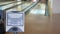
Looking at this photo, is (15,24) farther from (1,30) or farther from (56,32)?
(56,32)

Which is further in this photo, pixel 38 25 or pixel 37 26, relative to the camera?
pixel 38 25

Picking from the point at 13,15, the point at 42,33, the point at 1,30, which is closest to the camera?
the point at 13,15


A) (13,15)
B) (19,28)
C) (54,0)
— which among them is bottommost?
(19,28)

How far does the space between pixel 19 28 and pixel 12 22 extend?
11cm

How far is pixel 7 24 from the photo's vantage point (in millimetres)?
1658

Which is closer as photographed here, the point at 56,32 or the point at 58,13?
the point at 56,32

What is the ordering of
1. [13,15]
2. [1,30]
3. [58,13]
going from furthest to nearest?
1. [58,13]
2. [1,30]
3. [13,15]

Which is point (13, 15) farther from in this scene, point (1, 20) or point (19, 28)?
point (1, 20)

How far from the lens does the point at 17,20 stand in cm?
164

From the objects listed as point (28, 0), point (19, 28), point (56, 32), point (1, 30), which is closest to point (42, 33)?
point (56, 32)

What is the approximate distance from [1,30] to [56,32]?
1.58 meters

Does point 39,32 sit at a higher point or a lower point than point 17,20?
lower

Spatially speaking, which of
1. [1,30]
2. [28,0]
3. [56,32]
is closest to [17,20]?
[1,30]

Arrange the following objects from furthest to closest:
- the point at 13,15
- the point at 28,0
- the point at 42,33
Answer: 1. the point at 28,0
2. the point at 42,33
3. the point at 13,15
